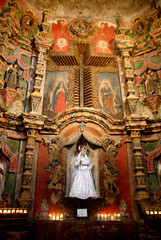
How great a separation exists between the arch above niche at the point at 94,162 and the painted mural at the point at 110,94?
109cm

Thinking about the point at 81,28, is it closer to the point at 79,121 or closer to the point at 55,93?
the point at 55,93

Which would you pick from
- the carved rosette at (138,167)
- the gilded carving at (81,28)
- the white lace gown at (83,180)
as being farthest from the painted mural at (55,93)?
the carved rosette at (138,167)

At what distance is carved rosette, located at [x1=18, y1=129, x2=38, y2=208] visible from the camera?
580 cm

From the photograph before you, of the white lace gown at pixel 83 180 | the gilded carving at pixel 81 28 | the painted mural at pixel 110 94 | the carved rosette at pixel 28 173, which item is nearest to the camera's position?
the carved rosette at pixel 28 173

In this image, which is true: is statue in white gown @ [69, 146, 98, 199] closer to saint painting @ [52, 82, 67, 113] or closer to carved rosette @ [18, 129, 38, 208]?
carved rosette @ [18, 129, 38, 208]

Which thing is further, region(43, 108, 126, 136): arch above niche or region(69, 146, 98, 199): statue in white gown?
region(43, 108, 126, 136): arch above niche

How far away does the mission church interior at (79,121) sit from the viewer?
5.89 m

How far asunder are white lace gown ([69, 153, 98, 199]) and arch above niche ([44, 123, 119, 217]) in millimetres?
297

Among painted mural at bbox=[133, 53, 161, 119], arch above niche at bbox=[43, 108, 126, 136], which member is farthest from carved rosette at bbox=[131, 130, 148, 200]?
painted mural at bbox=[133, 53, 161, 119]

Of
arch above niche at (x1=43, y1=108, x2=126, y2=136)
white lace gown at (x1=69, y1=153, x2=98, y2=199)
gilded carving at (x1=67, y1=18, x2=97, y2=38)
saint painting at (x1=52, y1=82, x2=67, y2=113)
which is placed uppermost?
gilded carving at (x1=67, y1=18, x2=97, y2=38)

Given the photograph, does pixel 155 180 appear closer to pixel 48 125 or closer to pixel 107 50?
pixel 48 125

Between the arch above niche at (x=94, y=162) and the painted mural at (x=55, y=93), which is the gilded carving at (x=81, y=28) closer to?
the painted mural at (x=55, y=93)

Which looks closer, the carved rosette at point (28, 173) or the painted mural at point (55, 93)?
the carved rosette at point (28, 173)

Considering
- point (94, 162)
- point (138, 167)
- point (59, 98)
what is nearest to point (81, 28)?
point (59, 98)
